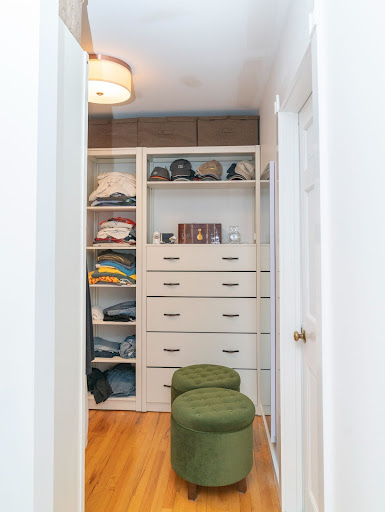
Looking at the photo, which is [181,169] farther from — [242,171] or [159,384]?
[159,384]

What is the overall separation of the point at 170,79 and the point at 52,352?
232 centimetres

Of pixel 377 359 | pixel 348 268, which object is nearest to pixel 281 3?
pixel 348 268

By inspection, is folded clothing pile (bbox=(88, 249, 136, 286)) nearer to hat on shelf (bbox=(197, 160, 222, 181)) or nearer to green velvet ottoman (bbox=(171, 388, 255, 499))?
hat on shelf (bbox=(197, 160, 222, 181))

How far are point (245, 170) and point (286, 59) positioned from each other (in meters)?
1.41

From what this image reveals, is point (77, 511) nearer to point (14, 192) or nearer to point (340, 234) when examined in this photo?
point (14, 192)

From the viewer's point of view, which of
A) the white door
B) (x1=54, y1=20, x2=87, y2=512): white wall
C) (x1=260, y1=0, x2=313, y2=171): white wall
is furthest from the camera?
the white door

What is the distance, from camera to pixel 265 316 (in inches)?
113

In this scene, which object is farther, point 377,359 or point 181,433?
point 181,433

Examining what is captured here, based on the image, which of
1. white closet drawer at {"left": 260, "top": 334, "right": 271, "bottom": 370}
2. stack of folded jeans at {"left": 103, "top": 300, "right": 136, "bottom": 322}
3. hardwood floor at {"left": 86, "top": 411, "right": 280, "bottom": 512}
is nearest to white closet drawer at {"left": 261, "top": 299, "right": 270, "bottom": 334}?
white closet drawer at {"left": 260, "top": 334, "right": 271, "bottom": 370}

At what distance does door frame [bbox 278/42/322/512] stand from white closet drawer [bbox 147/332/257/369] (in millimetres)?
1204

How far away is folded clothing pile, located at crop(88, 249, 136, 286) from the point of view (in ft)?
11.3

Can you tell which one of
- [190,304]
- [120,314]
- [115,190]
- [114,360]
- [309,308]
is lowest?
[114,360]

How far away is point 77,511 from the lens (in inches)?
52.1

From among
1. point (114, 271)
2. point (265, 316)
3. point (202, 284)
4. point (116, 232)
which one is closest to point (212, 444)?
point (265, 316)
